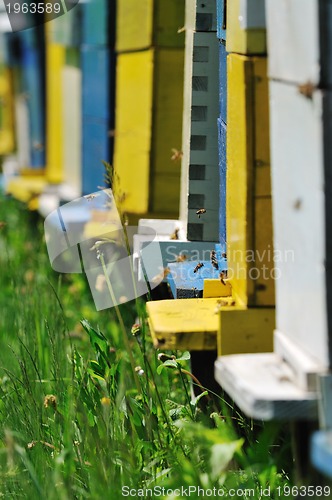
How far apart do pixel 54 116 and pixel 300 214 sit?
450 cm

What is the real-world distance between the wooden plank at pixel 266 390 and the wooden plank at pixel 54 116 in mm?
4201

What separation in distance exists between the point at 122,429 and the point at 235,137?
2.79 feet

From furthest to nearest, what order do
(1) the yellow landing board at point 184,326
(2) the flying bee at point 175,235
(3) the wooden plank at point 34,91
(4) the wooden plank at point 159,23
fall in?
(3) the wooden plank at point 34,91 < (4) the wooden plank at point 159,23 < (2) the flying bee at point 175,235 < (1) the yellow landing board at point 184,326

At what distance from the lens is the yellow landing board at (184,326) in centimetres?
217

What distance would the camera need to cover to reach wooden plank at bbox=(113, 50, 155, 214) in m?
3.95

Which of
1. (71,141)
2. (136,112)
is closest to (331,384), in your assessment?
(136,112)

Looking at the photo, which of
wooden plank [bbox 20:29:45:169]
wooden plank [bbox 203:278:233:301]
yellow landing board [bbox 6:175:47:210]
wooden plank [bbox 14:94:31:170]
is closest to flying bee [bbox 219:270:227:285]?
wooden plank [bbox 203:278:233:301]

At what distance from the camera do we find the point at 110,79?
4492mm

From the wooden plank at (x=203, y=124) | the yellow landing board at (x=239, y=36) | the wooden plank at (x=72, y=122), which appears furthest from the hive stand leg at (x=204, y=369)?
the wooden plank at (x=72, y=122)

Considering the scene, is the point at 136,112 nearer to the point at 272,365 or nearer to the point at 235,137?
the point at 235,137

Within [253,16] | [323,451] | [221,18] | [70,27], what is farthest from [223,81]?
[70,27]

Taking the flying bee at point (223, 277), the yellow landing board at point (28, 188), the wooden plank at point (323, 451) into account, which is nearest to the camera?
the wooden plank at point (323, 451)

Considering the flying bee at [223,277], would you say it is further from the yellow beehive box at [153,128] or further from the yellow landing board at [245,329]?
the yellow beehive box at [153,128]

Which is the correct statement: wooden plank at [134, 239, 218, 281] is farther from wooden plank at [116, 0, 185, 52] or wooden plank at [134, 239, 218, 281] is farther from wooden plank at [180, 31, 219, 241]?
wooden plank at [116, 0, 185, 52]
